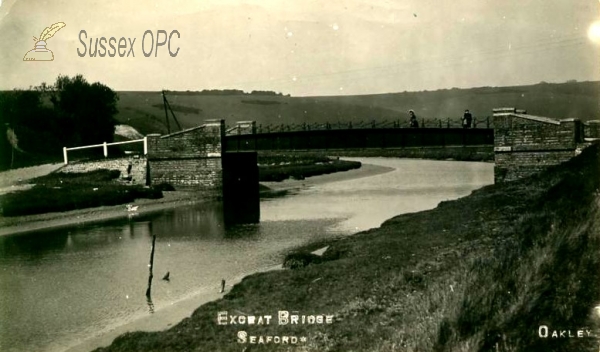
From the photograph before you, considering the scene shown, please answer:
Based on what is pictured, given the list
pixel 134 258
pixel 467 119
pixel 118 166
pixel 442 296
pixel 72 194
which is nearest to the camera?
pixel 442 296

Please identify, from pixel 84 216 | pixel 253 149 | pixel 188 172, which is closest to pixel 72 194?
pixel 84 216

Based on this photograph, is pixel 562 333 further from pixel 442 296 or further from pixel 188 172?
pixel 188 172

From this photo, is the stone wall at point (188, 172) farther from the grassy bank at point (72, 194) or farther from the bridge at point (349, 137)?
the bridge at point (349, 137)

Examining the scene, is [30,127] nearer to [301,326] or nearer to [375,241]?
[375,241]

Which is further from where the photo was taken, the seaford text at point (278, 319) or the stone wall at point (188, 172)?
the stone wall at point (188, 172)

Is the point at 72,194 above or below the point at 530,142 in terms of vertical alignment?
below

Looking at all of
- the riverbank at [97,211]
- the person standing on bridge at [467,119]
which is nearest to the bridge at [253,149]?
the person standing on bridge at [467,119]

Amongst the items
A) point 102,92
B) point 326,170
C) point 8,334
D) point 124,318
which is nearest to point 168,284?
point 124,318
